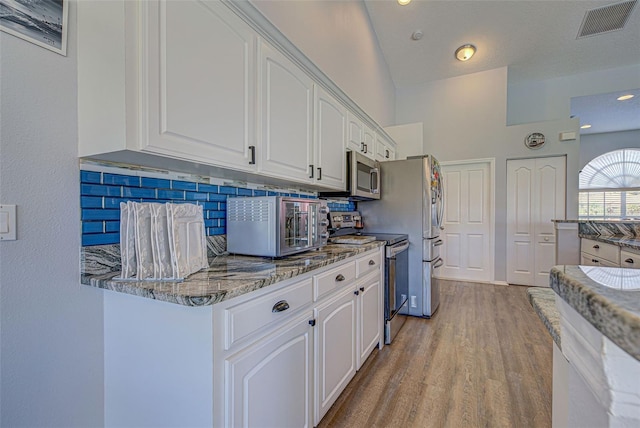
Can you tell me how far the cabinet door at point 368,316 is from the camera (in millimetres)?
1926

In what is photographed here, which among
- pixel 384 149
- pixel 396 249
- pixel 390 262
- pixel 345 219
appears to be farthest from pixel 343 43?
pixel 390 262

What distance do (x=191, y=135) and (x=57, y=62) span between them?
520mm

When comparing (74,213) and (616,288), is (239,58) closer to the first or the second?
(74,213)

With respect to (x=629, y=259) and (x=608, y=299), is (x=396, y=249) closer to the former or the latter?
(x=629, y=259)

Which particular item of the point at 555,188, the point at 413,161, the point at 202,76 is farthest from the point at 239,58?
the point at 555,188

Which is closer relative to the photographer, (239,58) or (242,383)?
(242,383)

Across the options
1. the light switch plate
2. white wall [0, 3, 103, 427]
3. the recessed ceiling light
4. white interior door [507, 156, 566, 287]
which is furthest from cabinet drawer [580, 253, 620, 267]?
the light switch plate

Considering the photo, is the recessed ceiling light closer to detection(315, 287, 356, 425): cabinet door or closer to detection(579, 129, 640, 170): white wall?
detection(315, 287, 356, 425): cabinet door

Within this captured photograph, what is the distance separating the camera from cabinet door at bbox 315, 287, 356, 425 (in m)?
1.43

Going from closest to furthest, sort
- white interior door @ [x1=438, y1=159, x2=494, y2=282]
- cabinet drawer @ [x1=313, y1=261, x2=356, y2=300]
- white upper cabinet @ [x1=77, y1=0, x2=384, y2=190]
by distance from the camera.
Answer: white upper cabinet @ [x1=77, y1=0, x2=384, y2=190]
cabinet drawer @ [x1=313, y1=261, x2=356, y2=300]
white interior door @ [x1=438, y1=159, x2=494, y2=282]

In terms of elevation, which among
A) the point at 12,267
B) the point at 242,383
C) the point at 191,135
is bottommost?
the point at 242,383

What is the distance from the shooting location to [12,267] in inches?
37.2

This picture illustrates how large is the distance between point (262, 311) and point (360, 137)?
7.15 ft

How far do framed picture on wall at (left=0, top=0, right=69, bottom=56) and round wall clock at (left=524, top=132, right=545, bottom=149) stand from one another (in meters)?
5.05
